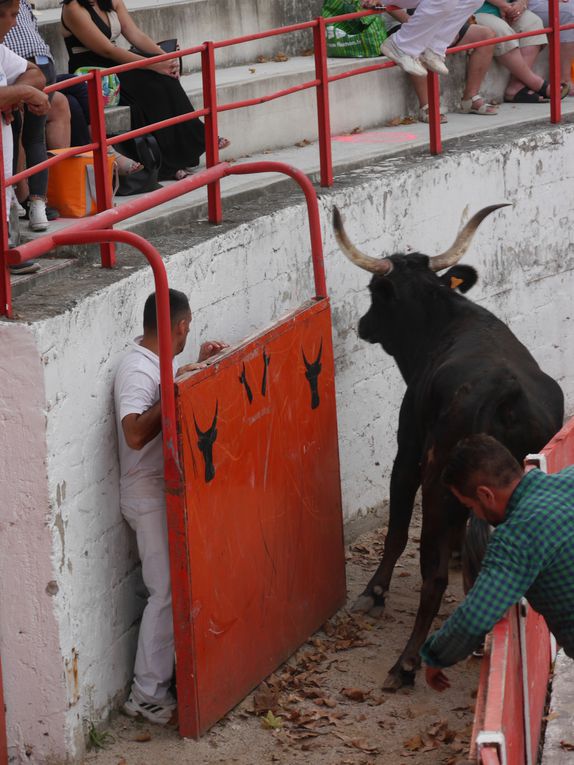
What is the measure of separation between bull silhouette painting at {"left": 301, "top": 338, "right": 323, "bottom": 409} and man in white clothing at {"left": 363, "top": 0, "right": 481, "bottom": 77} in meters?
3.27

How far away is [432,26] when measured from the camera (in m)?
9.29

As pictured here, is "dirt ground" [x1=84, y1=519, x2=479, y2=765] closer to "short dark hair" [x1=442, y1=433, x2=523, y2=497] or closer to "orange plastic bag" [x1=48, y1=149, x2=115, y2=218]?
"short dark hair" [x1=442, y1=433, x2=523, y2=497]

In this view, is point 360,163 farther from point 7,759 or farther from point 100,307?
point 7,759

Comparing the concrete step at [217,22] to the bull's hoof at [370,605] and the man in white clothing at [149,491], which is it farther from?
the bull's hoof at [370,605]

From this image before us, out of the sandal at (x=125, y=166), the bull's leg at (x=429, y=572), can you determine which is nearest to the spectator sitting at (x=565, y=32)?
the sandal at (x=125, y=166)

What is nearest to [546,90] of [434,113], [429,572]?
[434,113]

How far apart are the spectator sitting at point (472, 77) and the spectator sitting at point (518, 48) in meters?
0.29

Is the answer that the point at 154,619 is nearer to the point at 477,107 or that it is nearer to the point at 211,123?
the point at 211,123

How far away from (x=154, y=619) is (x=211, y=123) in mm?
2645

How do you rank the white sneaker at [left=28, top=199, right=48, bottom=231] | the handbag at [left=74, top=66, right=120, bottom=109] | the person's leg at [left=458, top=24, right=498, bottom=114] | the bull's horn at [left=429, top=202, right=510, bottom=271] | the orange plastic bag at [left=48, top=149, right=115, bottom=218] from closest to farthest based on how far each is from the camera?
the white sneaker at [left=28, top=199, right=48, bottom=231], the orange plastic bag at [left=48, top=149, right=115, bottom=218], the bull's horn at [left=429, top=202, right=510, bottom=271], the handbag at [left=74, top=66, right=120, bottom=109], the person's leg at [left=458, top=24, right=498, bottom=114]

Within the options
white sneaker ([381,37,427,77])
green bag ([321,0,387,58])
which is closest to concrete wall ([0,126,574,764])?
white sneaker ([381,37,427,77])

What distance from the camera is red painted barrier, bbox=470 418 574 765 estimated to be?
3904mm

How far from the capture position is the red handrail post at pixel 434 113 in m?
8.85

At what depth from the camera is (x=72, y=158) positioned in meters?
6.67
